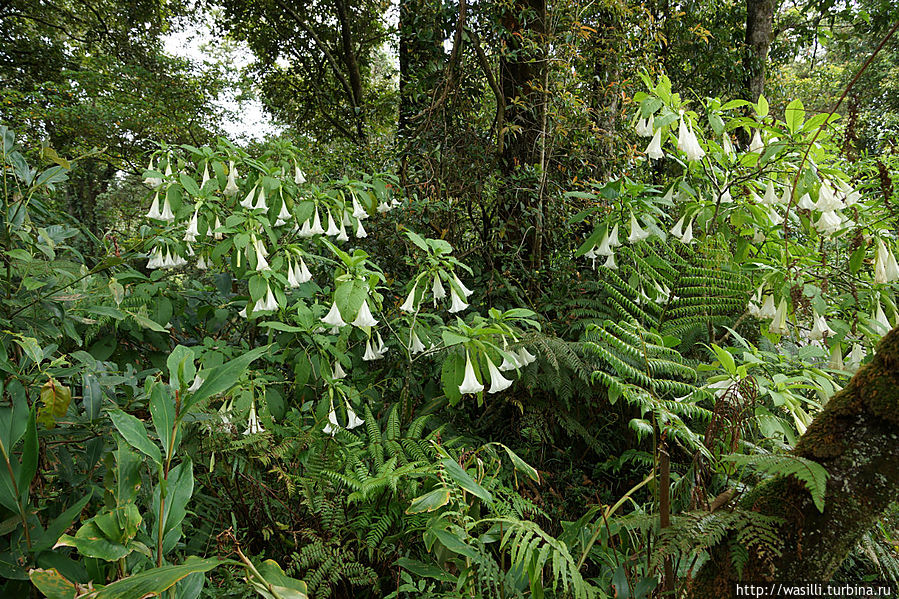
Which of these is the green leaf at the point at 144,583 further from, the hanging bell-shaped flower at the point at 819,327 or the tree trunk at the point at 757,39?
the tree trunk at the point at 757,39

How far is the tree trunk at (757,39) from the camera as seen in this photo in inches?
194

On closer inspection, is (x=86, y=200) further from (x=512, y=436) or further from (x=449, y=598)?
(x=449, y=598)

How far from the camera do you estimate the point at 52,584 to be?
76 cm

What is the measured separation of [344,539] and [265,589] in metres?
0.93

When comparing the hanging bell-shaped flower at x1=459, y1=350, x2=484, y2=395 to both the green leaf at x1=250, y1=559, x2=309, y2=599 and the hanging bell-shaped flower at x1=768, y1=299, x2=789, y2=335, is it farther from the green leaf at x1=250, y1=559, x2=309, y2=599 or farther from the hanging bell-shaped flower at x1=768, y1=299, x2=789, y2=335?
the hanging bell-shaped flower at x1=768, y1=299, x2=789, y2=335

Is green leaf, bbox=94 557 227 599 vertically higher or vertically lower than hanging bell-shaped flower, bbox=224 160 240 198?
lower

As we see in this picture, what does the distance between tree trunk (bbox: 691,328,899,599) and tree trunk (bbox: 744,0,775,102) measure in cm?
514

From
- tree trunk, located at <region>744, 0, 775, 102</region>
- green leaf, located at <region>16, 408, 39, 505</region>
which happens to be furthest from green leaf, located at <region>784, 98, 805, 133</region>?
tree trunk, located at <region>744, 0, 775, 102</region>

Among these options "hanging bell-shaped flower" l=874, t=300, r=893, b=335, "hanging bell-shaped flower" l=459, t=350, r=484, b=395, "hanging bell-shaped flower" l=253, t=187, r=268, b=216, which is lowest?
"hanging bell-shaped flower" l=459, t=350, r=484, b=395

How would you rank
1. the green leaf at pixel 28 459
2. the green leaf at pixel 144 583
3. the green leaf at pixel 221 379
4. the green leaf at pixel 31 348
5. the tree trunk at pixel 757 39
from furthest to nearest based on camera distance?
1. the tree trunk at pixel 757 39
2. the green leaf at pixel 31 348
3. the green leaf at pixel 28 459
4. the green leaf at pixel 221 379
5. the green leaf at pixel 144 583

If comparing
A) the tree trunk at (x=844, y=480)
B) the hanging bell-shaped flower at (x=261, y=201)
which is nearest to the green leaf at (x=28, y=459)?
the tree trunk at (x=844, y=480)

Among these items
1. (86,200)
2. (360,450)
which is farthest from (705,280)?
(86,200)

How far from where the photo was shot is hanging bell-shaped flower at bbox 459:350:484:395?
1.67 metres

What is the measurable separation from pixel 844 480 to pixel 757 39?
5671 millimetres
